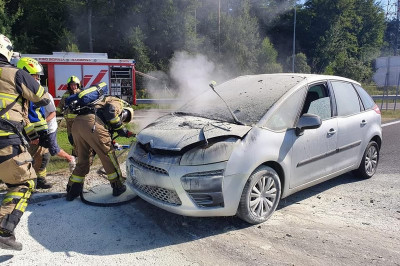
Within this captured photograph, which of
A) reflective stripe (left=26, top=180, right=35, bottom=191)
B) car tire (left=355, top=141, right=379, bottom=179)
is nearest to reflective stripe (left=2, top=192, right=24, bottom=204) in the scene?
reflective stripe (left=26, top=180, right=35, bottom=191)

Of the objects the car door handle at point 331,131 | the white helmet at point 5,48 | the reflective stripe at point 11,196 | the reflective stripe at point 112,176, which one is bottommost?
the reflective stripe at point 112,176

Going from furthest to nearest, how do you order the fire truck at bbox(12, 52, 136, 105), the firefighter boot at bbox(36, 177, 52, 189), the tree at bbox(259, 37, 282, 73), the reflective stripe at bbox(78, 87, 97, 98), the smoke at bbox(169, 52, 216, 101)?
the tree at bbox(259, 37, 282, 73)
the fire truck at bbox(12, 52, 136, 105)
the smoke at bbox(169, 52, 216, 101)
the firefighter boot at bbox(36, 177, 52, 189)
the reflective stripe at bbox(78, 87, 97, 98)

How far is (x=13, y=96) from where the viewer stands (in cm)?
312

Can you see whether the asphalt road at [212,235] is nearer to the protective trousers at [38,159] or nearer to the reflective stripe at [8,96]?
the protective trousers at [38,159]

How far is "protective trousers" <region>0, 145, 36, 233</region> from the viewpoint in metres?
3.01

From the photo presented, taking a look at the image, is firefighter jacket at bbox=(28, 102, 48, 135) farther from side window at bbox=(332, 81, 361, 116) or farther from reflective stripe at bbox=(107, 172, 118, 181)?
side window at bbox=(332, 81, 361, 116)

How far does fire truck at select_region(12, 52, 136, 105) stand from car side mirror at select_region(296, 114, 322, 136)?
44.2ft

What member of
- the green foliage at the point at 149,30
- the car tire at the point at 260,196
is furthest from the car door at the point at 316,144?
the green foliage at the point at 149,30

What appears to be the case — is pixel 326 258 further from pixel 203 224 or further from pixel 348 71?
pixel 348 71

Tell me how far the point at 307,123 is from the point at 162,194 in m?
1.71

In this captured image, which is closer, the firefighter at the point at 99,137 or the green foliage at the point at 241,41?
the firefighter at the point at 99,137

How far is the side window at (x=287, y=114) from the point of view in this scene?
3713 mm

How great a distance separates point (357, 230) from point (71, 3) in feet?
90.0

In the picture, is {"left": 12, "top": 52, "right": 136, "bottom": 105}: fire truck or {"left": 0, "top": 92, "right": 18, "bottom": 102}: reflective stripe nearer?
{"left": 0, "top": 92, "right": 18, "bottom": 102}: reflective stripe
